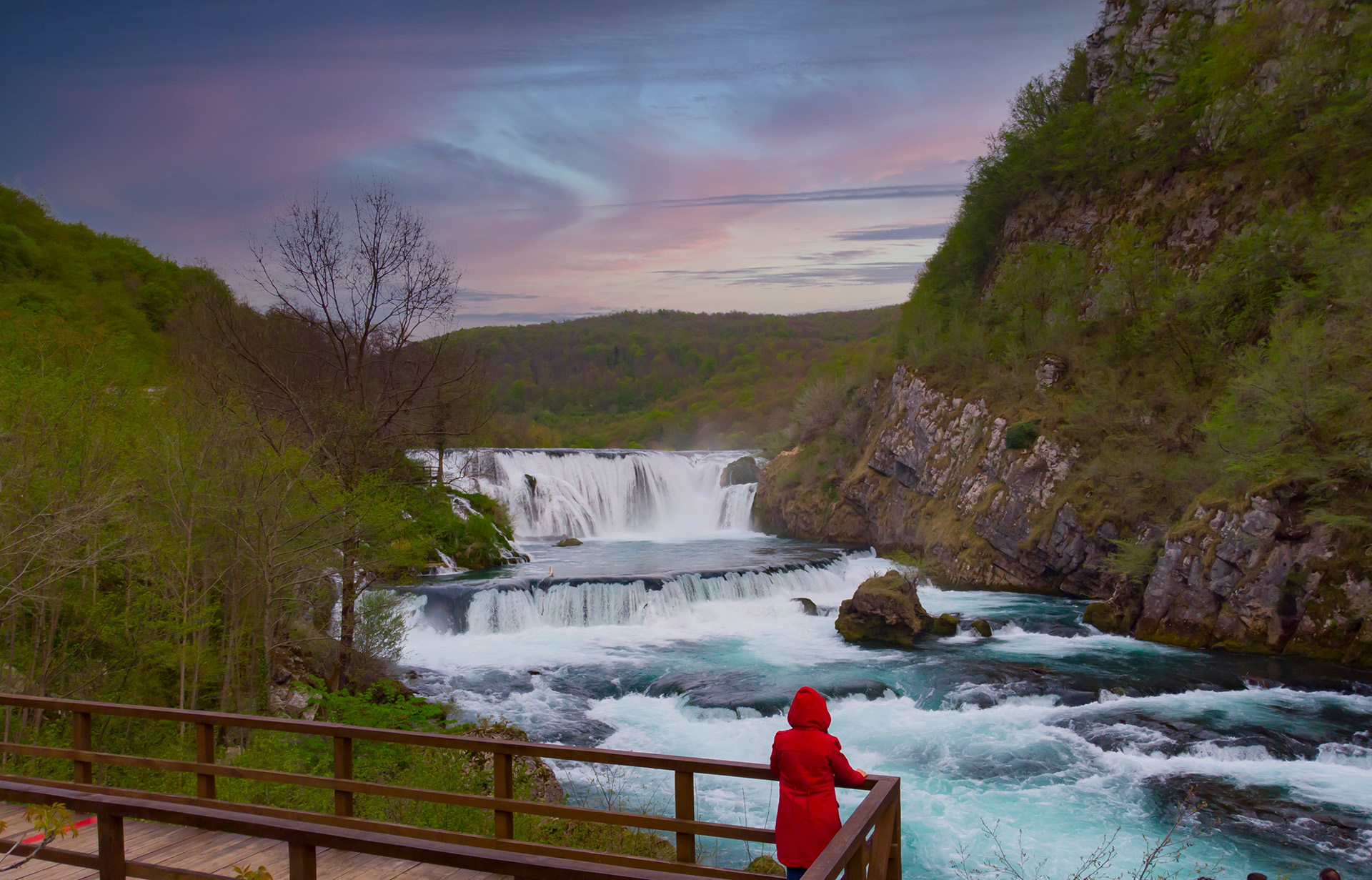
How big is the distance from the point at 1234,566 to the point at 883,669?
7.62 metres

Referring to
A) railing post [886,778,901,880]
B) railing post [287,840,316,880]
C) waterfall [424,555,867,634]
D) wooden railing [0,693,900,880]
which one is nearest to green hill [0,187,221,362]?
waterfall [424,555,867,634]

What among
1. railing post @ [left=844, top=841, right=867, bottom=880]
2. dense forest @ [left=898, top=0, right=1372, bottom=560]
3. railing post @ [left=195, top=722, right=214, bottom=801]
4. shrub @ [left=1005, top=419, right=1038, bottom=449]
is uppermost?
dense forest @ [left=898, top=0, right=1372, bottom=560]

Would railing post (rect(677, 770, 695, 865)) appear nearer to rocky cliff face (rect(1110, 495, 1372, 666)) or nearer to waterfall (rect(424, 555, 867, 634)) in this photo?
rocky cliff face (rect(1110, 495, 1372, 666))

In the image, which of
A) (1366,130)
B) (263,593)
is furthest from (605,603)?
(1366,130)

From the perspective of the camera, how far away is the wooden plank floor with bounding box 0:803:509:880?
4.43 metres

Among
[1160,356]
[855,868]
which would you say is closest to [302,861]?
[855,868]

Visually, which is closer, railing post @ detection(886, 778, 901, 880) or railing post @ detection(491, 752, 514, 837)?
railing post @ detection(886, 778, 901, 880)

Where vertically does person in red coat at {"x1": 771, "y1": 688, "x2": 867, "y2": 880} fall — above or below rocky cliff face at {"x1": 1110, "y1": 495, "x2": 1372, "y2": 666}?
above

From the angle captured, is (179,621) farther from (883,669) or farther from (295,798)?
(883,669)

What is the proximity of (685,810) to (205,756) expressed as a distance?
10.7ft

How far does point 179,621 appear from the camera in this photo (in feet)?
39.2

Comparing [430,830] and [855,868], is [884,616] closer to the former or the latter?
[430,830]

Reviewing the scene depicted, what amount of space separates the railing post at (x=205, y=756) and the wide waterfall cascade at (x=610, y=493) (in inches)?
1165

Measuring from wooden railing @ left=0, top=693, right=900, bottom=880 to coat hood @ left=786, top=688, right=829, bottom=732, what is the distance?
30cm
